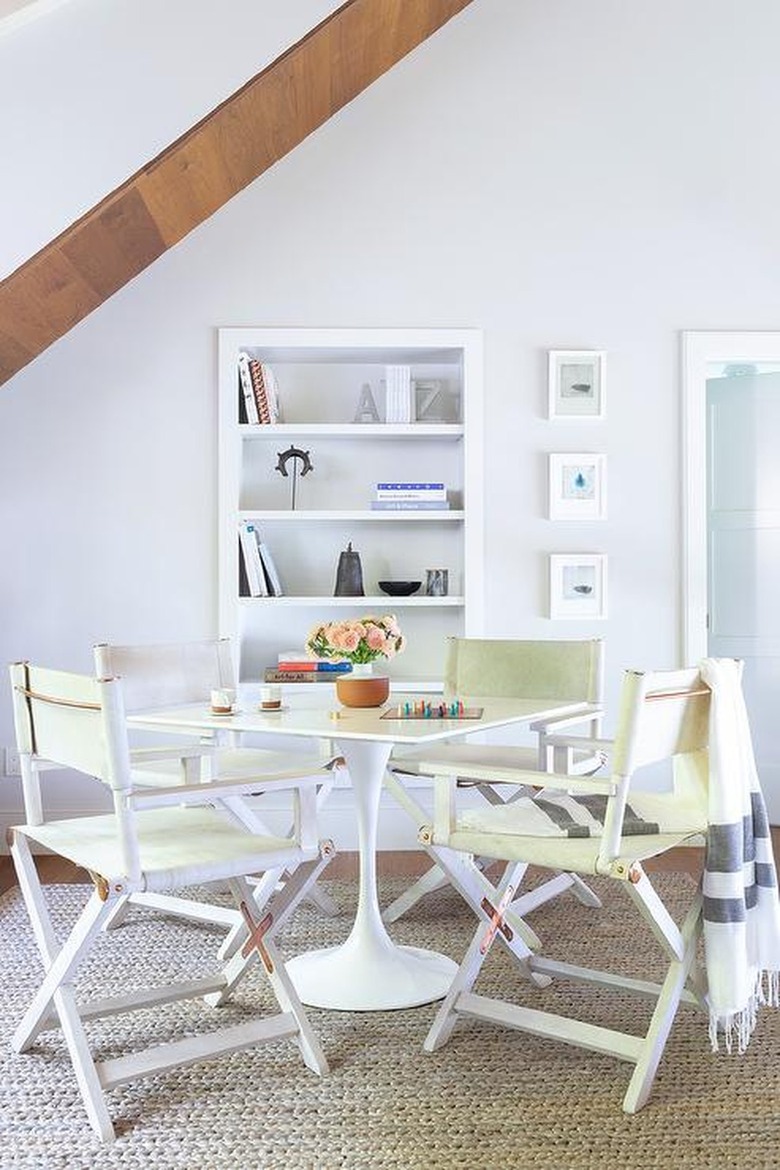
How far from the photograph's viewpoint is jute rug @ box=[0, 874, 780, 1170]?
2.12m

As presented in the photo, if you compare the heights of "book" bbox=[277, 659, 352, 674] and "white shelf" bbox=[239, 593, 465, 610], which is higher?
"white shelf" bbox=[239, 593, 465, 610]

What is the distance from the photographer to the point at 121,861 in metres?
2.26

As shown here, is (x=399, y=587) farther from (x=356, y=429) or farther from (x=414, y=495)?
(x=356, y=429)

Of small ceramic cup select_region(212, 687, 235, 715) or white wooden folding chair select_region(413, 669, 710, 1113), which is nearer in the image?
white wooden folding chair select_region(413, 669, 710, 1113)

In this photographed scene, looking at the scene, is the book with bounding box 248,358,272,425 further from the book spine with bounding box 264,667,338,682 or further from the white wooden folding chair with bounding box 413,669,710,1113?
the white wooden folding chair with bounding box 413,669,710,1113

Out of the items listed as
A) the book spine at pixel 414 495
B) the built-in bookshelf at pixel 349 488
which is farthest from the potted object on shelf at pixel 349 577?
the book spine at pixel 414 495

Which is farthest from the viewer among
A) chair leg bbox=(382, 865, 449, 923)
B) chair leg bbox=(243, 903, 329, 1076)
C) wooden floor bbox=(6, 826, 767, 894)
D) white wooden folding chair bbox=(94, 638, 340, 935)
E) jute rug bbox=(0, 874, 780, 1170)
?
wooden floor bbox=(6, 826, 767, 894)

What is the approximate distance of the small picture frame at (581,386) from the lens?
4465 millimetres

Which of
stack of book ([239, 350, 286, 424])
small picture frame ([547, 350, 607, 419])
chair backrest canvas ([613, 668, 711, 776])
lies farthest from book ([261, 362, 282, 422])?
chair backrest canvas ([613, 668, 711, 776])

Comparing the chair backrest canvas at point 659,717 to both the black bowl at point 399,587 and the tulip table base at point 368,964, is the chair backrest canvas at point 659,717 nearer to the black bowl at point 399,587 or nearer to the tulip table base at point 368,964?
the tulip table base at point 368,964

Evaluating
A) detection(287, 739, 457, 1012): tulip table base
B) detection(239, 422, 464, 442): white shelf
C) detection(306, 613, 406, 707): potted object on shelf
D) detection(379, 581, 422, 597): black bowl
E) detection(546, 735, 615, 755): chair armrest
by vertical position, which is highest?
detection(239, 422, 464, 442): white shelf

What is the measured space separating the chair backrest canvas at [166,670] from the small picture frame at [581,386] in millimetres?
1667

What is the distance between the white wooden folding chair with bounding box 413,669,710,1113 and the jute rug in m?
0.09

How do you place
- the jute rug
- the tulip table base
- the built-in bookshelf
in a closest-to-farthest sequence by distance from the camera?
the jute rug → the tulip table base → the built-in bookshelf
